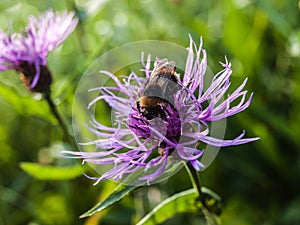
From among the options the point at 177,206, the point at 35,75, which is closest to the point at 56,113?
the point at 35,75

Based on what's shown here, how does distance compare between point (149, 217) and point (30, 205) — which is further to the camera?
point (30, 205)

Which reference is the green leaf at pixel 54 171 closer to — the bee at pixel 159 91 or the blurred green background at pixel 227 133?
the blurred green background at pixel 227 133

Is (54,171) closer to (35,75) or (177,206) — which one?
(35,75)

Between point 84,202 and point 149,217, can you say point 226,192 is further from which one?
point 149,217

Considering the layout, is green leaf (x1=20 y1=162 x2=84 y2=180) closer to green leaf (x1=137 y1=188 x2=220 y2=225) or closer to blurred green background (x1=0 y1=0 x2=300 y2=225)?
blurred green background (x1=0 y1=0 x2=300 y2=225)

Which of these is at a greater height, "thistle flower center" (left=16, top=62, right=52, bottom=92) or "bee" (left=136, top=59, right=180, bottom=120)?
"bee" (left=136, top=59, right=180, bottom=120)

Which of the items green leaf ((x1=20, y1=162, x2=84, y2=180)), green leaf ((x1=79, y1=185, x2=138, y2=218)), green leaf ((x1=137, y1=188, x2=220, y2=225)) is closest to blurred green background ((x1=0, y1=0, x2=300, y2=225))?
green leaf ((x1=20, y1=162, x2=84, y2=180))

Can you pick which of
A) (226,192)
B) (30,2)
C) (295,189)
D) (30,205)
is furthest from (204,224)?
(30,2)
